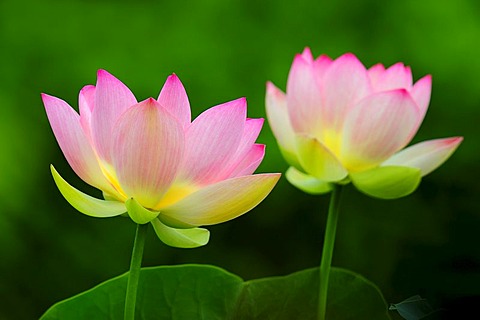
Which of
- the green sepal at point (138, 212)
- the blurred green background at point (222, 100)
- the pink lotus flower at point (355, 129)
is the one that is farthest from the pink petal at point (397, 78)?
the blurred green background at point (222, 100)

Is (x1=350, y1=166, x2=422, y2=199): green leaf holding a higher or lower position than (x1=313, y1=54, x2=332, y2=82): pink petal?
lower

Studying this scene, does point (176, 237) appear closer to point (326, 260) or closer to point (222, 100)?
point (326, 260)

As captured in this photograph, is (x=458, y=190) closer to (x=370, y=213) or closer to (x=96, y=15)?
(x=370, y=213)

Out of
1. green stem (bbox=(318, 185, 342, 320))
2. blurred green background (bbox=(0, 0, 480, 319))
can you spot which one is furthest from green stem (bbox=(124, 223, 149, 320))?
blurred green background (bbox=(0, 0, 480, 319))

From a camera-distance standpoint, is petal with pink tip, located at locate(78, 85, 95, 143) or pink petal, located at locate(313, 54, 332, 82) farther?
pink petal, located at locate(313, 54, 332, 82)

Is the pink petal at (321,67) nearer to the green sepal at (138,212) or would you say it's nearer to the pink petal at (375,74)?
the pink petal at (375,74)

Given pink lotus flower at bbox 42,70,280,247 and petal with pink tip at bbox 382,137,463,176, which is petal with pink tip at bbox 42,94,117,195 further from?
petal with pink tip at bbox 382,137,463,176

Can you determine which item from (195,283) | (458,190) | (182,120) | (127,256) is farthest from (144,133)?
(458,190)
